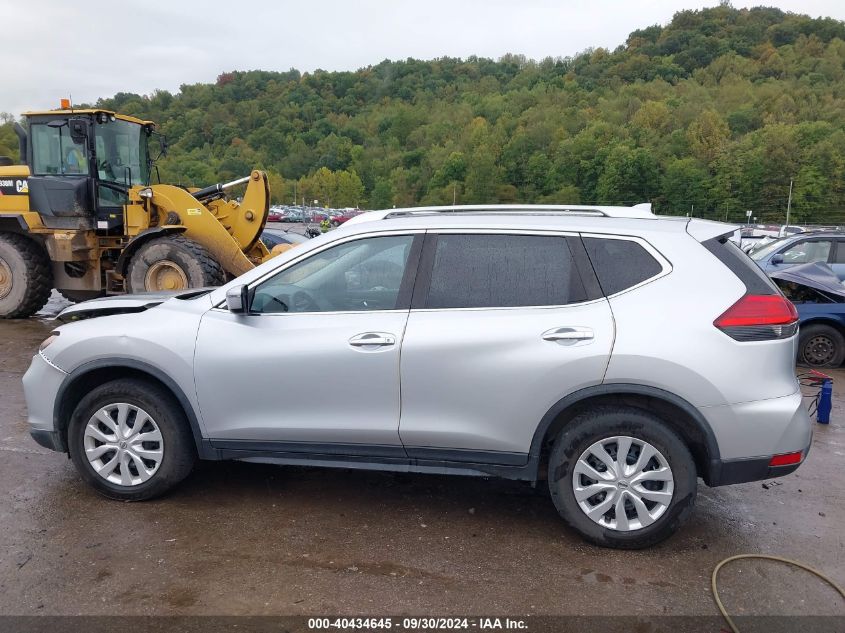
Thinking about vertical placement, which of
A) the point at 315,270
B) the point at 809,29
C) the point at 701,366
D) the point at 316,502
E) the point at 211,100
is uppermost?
the point at 809,29

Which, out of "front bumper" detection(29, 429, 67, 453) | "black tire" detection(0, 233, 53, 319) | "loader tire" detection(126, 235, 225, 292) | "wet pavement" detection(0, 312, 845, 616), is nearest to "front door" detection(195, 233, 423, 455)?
"wet pavement" detection(0, 312, 845, 616)

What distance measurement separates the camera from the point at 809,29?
128 meters

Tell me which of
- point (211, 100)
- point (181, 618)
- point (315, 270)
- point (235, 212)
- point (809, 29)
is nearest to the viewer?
point (181, 618)

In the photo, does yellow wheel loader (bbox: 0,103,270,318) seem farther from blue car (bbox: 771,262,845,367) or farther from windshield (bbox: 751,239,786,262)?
windshield (bbox: 751,239,786,262)

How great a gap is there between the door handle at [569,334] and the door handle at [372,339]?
2.75 feet

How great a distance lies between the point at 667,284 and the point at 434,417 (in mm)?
1433

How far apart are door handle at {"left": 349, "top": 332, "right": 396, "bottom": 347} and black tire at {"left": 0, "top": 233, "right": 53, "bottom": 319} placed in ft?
30.0

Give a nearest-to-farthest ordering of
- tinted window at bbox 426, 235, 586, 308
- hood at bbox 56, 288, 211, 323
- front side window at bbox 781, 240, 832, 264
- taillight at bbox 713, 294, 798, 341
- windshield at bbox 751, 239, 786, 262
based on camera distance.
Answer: taillight at bbox 713, 294, 798, 341
tinted window at bbox 426, 235, 586, 308
hood at bbox 56, 288, 211, 323
windshield at bbox 751, 239, 786, 262
front side window at bbox 781, 240, 832, 264

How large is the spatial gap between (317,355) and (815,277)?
7.07m

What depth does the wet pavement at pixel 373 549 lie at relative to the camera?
321 centimetres

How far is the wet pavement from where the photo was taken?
3.21 metres

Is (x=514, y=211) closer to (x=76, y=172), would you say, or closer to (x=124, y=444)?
(x=124, y=444)

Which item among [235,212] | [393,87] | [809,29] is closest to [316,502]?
[235,212]

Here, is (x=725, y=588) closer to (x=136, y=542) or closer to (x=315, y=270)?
(x=315, y=270)
